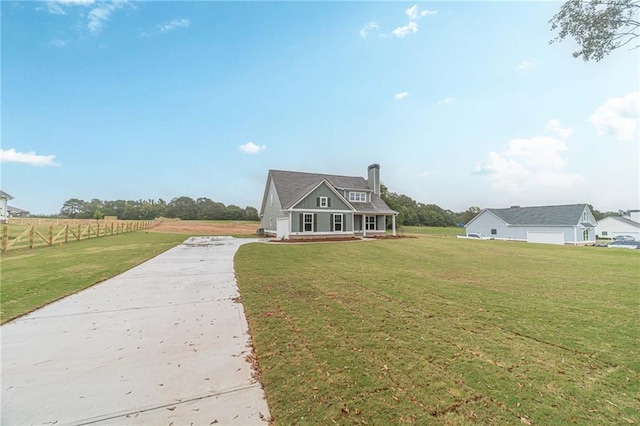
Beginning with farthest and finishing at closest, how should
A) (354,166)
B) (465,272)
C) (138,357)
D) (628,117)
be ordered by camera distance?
(354,166) < (465,272) < (628,117) < (138,357)

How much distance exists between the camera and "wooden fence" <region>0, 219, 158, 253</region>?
514 inches

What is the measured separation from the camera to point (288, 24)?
15.2 meters

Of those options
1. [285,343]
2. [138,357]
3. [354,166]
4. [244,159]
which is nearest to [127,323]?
[138,357]

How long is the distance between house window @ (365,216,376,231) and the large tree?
877 inches

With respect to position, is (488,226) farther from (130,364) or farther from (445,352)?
(130,364)

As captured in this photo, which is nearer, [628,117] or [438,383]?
[438,383]

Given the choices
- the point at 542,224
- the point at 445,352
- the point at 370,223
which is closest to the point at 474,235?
the point at 542,224

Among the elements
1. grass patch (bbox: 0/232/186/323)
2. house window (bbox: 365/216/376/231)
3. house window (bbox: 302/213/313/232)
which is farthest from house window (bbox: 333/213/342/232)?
grass patch (bbox: 0/232/186/323)

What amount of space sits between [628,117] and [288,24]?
15.7 m

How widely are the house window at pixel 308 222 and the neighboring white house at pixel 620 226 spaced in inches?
2068

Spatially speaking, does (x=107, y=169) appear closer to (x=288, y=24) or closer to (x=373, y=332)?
(x=288, y=24)

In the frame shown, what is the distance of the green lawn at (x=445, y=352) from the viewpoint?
2225 mm

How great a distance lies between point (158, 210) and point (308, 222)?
68.3 meters

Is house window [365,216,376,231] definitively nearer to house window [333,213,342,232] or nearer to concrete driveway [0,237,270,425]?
house window [333,213,342,232]
